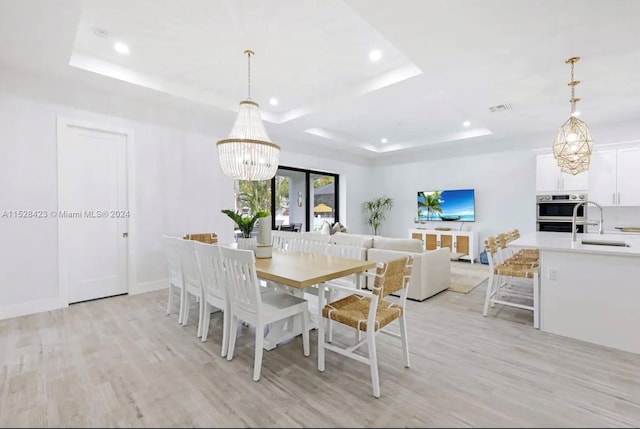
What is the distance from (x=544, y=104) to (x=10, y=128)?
22.9 ft

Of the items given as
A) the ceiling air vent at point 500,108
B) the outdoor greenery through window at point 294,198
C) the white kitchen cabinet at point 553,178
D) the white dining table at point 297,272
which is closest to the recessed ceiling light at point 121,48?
the outdoor greenery through window at point 294,198

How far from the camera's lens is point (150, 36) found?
10.00ft

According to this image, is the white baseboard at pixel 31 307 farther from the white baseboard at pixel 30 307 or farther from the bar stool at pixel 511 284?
the bar stool at pixel 511 284

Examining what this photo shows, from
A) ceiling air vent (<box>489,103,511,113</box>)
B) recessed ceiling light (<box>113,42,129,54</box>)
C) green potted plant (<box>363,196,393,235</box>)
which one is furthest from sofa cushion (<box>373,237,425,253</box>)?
green potted plant (<box>363,196,393,235</box>)

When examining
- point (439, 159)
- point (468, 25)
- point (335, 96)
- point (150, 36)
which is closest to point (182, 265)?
point (150, 36)

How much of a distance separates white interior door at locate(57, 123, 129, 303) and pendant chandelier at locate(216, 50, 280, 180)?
75.0 inches

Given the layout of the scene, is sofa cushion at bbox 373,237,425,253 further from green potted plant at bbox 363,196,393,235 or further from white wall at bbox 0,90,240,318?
green potted plant at bbox 363,196,393,235

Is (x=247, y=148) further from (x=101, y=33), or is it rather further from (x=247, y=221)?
(x=101, y=33)

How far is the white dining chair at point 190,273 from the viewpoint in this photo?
2857 millimetres

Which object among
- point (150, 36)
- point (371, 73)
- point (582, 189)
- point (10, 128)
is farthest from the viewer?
point (582, 189)

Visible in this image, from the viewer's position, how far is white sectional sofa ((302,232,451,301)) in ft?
12.5

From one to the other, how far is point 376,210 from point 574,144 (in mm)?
5338

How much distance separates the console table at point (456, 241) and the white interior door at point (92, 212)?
18.7ft

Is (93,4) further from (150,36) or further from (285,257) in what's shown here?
(285,257)
